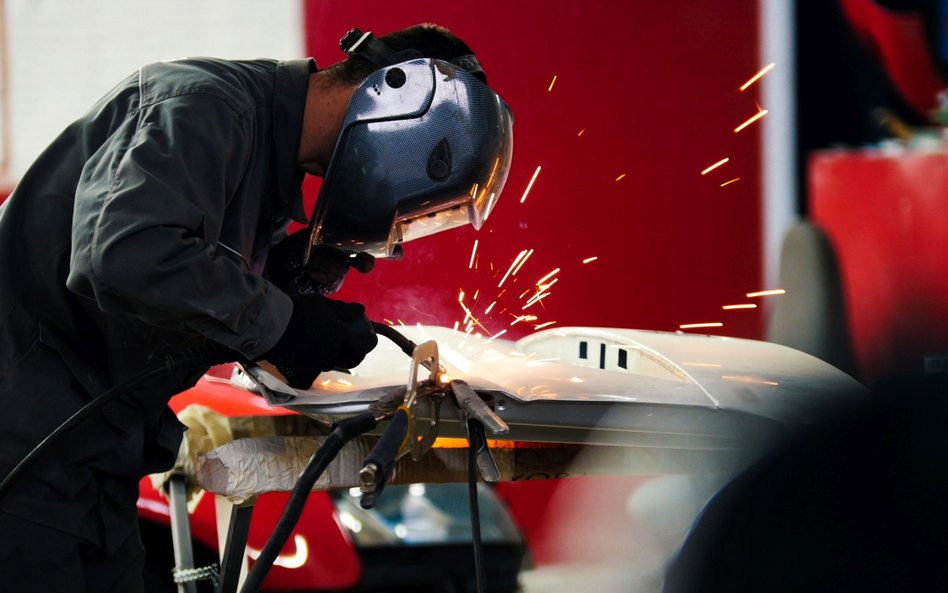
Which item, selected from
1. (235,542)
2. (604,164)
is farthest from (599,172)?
(235,542)

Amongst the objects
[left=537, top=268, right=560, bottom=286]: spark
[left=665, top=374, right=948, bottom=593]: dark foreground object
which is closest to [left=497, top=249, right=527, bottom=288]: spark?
[left=537, top=268, right=560, bottom=286]: spark

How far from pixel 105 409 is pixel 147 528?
1.14 meters

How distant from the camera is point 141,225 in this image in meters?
1.17

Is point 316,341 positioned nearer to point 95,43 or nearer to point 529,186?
point 529,186

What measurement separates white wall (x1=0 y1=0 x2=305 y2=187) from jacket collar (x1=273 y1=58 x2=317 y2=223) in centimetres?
216

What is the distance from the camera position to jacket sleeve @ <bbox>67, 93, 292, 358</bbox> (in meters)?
1.18

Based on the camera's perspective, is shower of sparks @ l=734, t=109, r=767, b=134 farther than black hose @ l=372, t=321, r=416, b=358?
Yes

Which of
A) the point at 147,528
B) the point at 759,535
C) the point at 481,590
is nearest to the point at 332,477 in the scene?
the point at 481,590

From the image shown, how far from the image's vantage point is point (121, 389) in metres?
1.33

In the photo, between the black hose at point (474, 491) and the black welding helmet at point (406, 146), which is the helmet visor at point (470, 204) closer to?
the black welding helmet at point (406, 146)

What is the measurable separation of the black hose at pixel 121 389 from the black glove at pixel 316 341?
9cm

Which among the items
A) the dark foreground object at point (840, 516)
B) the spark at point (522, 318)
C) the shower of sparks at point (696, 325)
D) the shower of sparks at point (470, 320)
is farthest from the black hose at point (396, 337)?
the shower of sparks at point (696, 325)

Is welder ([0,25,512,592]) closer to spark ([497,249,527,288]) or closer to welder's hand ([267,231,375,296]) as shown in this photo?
welder's hand ([267,231,375,296])

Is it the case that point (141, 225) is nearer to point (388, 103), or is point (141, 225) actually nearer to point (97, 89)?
point (388, 103)
